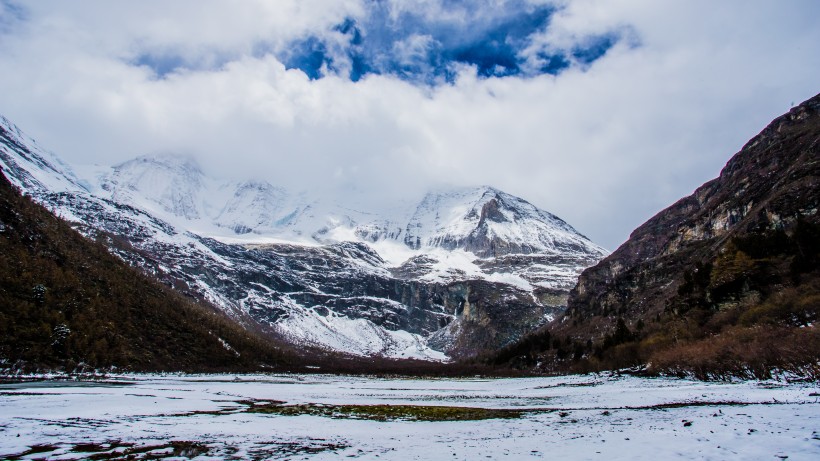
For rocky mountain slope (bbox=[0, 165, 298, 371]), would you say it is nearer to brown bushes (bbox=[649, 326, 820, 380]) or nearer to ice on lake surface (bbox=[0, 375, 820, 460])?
ice on lake surface (bbox=[0, 375, 820, 460])

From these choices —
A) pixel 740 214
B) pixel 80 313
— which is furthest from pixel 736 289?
pixel 80 313

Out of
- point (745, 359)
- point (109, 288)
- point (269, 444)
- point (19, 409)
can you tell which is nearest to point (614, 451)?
point (269, 444)

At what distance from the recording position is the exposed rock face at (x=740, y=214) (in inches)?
3735

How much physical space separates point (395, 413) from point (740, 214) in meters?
124

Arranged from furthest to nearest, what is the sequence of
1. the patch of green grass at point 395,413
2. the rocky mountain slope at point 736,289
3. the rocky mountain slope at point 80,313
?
the rocky mountain slope at point 80,313 → the rocky mountain slope at point 736,289 → the patch of green grass at point 395,413

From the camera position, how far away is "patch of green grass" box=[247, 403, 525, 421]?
32625mm

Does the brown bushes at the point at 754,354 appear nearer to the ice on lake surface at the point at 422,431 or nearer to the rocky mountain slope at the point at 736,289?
the rocky mountain slope at the point at 736,289

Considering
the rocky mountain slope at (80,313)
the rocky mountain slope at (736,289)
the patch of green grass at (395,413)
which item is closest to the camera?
the patch of green grass at (395,413)

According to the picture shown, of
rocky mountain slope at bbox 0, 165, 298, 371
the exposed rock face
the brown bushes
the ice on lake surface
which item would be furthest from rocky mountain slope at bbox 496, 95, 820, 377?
rocky mountain slope at bbox 0, 165, 298, 371

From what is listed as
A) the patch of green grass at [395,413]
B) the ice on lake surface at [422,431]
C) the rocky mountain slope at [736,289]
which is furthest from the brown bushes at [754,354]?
the patch of green grass at [395,413]

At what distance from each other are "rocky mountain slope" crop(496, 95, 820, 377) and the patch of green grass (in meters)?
26.4

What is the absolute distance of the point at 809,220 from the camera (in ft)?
272

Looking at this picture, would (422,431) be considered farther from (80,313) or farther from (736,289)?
(80,313)

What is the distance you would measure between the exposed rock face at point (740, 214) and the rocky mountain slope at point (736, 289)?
382 mm
